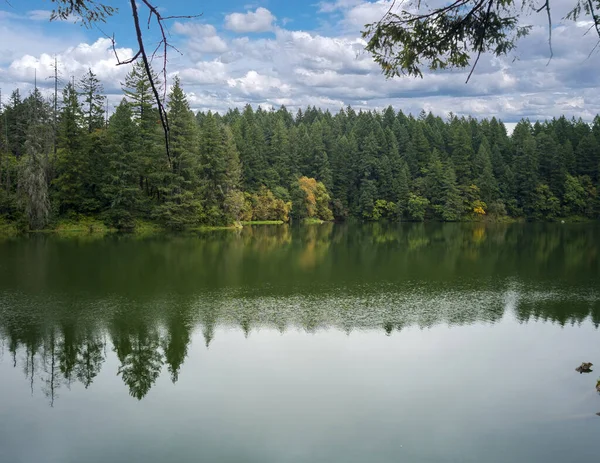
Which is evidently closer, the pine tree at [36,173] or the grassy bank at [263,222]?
the pine tree at [36,173]

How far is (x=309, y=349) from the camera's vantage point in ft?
44.9

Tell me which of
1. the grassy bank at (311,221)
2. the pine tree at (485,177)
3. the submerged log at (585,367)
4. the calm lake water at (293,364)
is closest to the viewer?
the calm lake water at (293,364)

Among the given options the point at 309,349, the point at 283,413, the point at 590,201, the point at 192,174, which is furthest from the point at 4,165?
the point at 590,201

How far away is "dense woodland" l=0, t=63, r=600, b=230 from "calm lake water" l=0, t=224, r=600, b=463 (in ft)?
56.8

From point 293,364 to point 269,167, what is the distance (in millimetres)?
49760

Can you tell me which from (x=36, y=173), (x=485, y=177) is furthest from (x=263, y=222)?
(x=485, y=177)

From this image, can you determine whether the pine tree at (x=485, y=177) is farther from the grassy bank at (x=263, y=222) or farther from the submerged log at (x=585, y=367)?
the submerged log at (x=585, y=367)

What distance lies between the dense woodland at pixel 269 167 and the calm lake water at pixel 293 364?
1732 cm

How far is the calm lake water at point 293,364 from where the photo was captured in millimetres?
8867

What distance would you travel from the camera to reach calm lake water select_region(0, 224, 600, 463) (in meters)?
8.87

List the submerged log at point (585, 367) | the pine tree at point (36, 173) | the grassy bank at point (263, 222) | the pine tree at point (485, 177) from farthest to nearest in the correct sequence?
the pine tree at point (485, 177)
the grassy bank at point (263, 222)
the pine tree at point (36, 173)
the submerged log at point (585, 367)

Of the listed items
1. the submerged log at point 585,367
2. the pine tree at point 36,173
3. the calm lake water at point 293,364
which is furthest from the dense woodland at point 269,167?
the submerged log at point 585,367

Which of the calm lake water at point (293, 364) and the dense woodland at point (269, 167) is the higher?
the dense woodland at point (269, 167)

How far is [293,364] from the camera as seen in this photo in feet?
41.4
